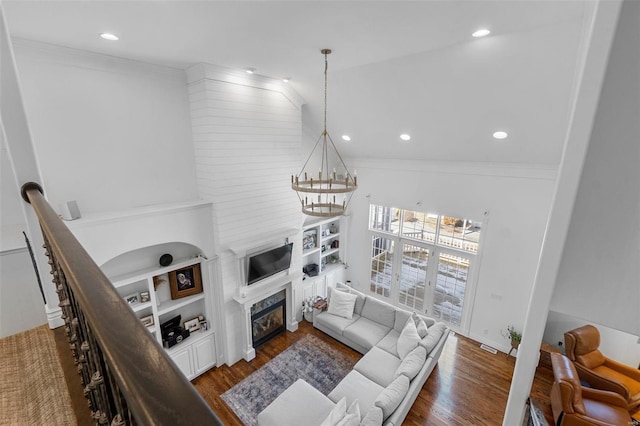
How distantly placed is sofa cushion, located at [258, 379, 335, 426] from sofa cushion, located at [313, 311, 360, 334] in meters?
1.88

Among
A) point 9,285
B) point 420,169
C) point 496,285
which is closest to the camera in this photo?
point 9,285

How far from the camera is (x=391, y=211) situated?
739 centimetres

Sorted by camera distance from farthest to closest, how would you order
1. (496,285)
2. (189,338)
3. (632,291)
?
(496,285) → (189,338) → (632,291)

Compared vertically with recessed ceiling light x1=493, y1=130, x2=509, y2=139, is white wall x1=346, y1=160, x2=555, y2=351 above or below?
below

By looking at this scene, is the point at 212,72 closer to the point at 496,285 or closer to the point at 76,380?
the point at 76,380

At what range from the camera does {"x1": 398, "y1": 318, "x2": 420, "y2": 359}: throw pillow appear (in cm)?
499

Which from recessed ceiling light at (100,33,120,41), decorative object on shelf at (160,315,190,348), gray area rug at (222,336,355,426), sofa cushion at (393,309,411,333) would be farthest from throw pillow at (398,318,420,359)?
recessed ceiling light at (100,33,120,41)

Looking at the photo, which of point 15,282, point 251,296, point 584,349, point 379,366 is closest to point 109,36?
point 15,282

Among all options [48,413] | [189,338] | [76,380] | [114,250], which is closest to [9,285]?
[114,250]

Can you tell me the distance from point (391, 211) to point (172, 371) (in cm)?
726

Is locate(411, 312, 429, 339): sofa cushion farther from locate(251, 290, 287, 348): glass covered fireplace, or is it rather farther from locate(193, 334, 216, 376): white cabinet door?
locate(193, 334, 216, 376): white cabinet door

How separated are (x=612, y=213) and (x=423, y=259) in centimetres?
598

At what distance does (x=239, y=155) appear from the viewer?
4.90 metres

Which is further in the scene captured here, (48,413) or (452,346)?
(452,346)
